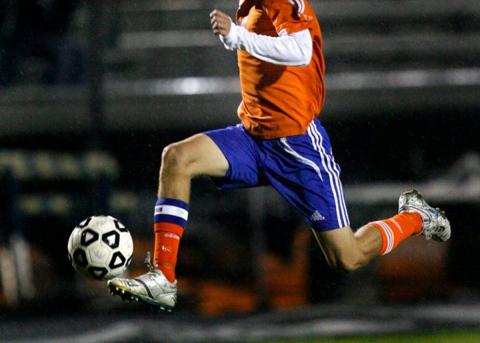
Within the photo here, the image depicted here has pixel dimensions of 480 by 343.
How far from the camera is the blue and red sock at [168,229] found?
14.1 ft

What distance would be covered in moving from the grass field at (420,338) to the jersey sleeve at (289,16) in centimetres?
310

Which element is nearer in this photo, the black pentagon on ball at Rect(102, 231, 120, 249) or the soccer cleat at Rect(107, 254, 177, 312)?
the soccer cleat at Rect(107, 254, 177, 312)

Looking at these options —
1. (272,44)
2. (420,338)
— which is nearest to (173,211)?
(272,44)

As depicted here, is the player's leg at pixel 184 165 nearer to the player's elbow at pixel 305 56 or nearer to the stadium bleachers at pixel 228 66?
the player's elbow at pixel 305 56

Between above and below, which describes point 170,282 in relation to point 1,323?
above

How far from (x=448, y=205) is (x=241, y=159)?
4246 millimetres

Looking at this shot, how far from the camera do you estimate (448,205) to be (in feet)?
27.6

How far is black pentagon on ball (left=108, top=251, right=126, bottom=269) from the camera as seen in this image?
4309 mm

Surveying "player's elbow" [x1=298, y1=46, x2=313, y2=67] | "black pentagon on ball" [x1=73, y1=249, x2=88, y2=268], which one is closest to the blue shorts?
"player's elbow" [x1=298, y1=46, x2=313, y2=67]

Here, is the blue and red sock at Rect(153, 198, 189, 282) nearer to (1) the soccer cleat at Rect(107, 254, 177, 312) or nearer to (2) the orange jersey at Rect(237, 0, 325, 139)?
(1) the soccer cleat at Rect(107, 254, 177, 312)

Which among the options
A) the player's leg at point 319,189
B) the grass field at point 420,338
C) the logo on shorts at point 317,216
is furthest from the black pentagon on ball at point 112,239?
the grass field at point 420,338

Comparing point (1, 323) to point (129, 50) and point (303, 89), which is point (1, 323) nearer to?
point (129, 50)

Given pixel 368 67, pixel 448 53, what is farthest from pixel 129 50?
pixel 448 53

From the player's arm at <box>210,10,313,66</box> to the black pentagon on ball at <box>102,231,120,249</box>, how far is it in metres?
0.91
